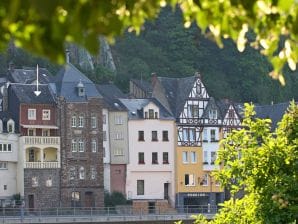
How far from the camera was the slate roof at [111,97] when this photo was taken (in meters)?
73.7

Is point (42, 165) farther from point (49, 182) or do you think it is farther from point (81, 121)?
point (81, 121)

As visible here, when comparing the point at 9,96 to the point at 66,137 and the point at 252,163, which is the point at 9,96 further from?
the point at 252,163

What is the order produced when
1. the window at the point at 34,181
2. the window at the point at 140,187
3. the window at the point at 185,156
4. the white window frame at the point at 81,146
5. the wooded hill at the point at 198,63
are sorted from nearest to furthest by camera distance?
the window at the point at 34,181 < the white window frame at the point at 81,146 < the window at the point at 140,187 < the window at the point at 185,156 < the wooded hill at the point at 198,63

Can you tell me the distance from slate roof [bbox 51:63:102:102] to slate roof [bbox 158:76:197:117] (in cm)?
712

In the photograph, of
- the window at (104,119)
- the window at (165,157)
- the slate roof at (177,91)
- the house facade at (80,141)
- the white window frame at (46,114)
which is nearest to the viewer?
the white window frame at (46,114)

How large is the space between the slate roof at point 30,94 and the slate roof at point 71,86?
0.84m

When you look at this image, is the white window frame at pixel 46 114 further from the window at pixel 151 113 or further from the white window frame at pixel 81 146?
the window at pixel 151 113

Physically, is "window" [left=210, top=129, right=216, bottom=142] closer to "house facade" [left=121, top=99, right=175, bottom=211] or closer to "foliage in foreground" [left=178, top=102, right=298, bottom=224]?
"house facade" [left=121, top=99, right=175, bottom=211]

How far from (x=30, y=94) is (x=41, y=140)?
3287 millimetres

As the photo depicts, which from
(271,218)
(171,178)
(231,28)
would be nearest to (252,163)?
(271,218)

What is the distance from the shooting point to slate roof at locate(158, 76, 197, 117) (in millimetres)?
76125

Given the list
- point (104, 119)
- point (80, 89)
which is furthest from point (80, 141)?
point (80, 89)

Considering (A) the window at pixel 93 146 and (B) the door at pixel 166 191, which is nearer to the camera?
(A) the window at pixel 93 146

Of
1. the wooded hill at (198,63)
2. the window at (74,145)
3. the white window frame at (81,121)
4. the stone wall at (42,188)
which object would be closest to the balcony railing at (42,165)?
the stone wall at (42,188)
